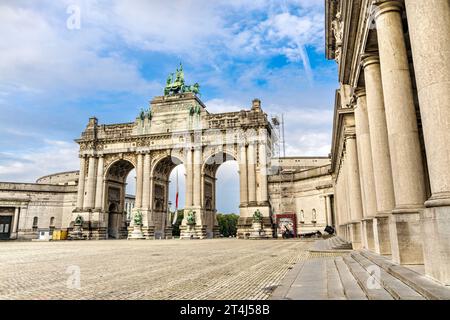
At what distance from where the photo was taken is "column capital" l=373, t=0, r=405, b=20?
8.12 metres

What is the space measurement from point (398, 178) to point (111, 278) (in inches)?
311

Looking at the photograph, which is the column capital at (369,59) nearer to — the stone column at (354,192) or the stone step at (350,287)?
the stone step at (350,287)

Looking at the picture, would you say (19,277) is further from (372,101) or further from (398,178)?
(372,101)

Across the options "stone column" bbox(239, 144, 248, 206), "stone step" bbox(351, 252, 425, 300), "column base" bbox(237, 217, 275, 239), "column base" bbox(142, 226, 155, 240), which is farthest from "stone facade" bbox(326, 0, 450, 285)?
"column base" bbox(142, 226, 155, 240)

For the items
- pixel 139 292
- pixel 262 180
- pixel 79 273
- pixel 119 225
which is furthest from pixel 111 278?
pixel 119 225

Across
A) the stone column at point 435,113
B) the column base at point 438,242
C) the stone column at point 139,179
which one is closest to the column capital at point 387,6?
the stone column at point 435,113

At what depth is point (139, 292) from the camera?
24.4 ft

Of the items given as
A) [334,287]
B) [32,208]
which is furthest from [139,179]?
[334,287]

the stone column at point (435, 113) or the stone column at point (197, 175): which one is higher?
the stone column at point (197, 175)

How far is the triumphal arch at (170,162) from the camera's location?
1913 inches

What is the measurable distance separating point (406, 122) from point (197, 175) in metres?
44.1

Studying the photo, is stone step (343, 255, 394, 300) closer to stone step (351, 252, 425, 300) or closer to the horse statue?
stone step (351, 252, 425, 300)

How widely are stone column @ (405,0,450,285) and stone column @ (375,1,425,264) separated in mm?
1578

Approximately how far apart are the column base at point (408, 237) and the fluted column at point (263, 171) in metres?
40.3
